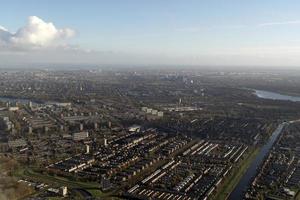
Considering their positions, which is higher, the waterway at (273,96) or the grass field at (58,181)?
the waterway at (273,96)

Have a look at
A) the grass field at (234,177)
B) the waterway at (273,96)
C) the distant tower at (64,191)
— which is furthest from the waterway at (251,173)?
the waterway at (273,96)

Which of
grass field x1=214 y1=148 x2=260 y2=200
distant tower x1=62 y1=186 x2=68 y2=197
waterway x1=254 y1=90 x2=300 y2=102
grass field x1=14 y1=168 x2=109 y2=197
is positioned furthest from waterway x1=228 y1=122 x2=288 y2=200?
waterway x1=254 y1=90 x2=300 y2=102

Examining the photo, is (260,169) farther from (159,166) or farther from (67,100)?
(67,100)

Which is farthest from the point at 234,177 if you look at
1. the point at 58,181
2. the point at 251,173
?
the point at 58,181

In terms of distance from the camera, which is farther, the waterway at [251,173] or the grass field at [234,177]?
the waterway at [251,173]

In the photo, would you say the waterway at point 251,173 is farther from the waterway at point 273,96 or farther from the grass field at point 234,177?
the waterway at point 273,96

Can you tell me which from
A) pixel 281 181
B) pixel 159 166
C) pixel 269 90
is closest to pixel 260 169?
pixel 281 181

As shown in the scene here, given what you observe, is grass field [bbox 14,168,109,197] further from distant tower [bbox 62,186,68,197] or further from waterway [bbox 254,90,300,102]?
waterway [bbox 254,90,300,102]
